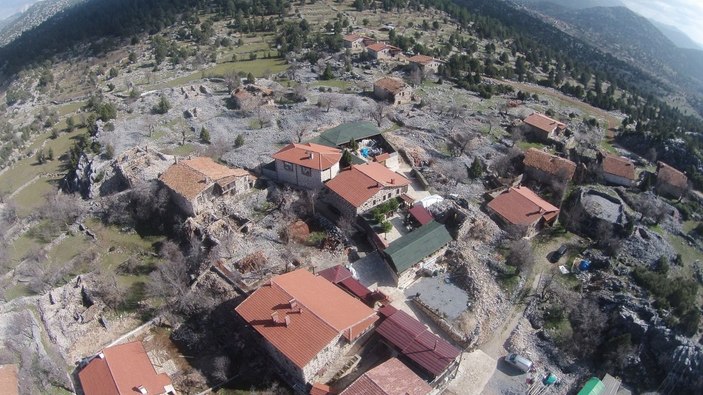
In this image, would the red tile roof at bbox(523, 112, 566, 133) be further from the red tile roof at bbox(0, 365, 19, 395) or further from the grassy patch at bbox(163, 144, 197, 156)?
the red tile roof at bbox(0, 365, 19, 395)

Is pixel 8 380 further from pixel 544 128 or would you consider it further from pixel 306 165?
pixel 544 128

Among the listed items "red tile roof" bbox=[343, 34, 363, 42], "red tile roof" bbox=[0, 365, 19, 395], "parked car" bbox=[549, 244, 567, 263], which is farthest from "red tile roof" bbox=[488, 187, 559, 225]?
"red tile roof" bbox=[343, 34, 363, 42]

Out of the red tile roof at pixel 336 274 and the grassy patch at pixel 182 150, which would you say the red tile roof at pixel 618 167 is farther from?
the grassy patch at pixel 182 150

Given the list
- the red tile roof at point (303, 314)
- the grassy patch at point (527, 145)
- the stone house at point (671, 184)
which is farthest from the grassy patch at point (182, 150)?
the stone house at point (671, 184)

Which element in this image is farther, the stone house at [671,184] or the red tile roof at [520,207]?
the stone house at [671,184]

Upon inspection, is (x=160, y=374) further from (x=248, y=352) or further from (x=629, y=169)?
(x=629, y=169)

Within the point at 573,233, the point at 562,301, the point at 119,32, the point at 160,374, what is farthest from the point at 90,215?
the point at 119,32
